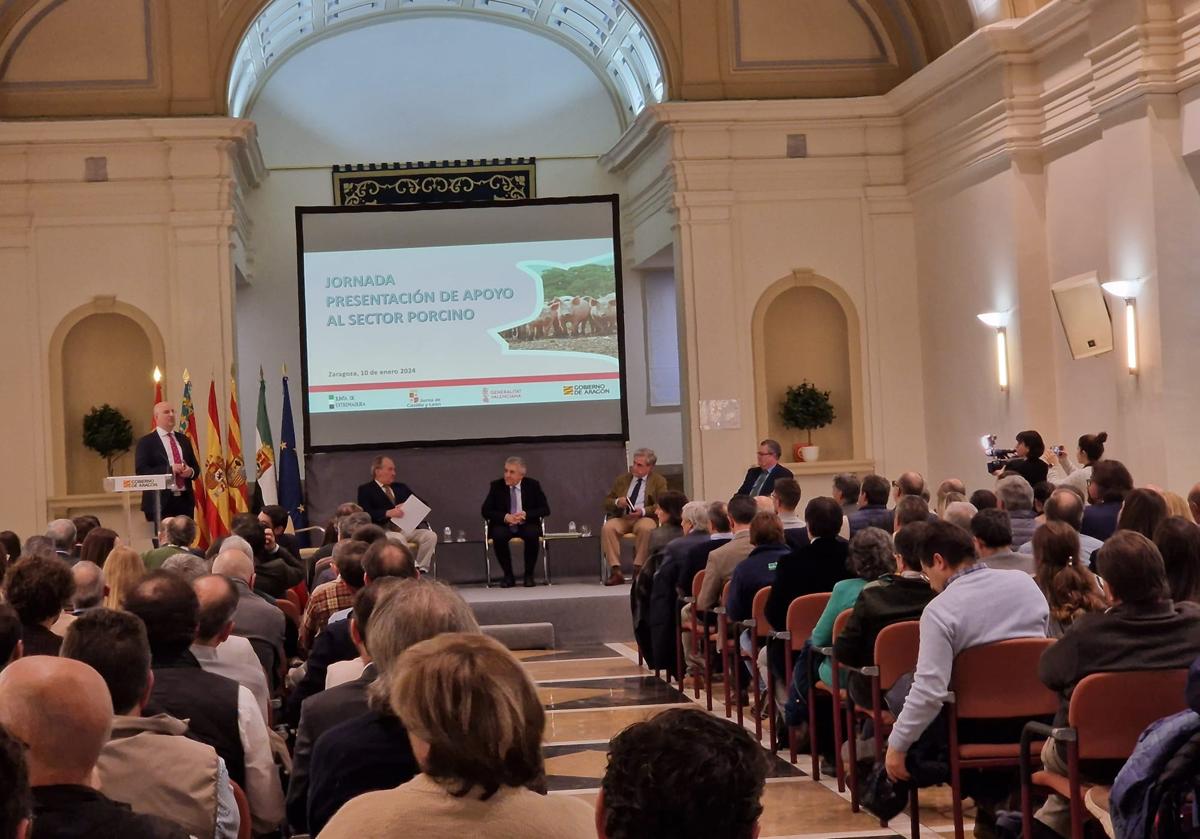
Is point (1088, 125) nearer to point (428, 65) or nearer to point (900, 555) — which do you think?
point (900, 555)

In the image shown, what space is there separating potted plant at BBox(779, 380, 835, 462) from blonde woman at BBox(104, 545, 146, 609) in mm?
8883

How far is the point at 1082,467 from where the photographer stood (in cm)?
941

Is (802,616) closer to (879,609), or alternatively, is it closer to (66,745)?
(879,609)

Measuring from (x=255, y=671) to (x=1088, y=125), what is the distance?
330 inches

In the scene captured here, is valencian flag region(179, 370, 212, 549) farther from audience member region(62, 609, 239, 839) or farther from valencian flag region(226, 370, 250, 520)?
audience member region(62, 609, 239, 839)

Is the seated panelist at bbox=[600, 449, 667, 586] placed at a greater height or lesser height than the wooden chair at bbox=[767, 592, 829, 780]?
greater

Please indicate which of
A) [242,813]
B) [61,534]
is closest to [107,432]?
[61,534]

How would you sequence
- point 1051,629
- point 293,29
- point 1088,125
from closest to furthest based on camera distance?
point 1051,629, point 1088,125, point 293,29

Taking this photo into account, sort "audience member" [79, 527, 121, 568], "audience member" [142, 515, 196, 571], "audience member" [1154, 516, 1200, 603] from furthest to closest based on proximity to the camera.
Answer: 1. "audience member" [142, 515, 196, 571]
2. "audience member" [79, 527, 121, 568]
3. "audience member" [1154, 516, 1200, 603]

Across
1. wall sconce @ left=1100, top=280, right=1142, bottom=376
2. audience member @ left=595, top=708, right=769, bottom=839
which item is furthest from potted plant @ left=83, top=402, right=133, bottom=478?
audience member @ left=595, top=708, right=769, bottom=839

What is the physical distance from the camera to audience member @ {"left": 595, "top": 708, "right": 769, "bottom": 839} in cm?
174

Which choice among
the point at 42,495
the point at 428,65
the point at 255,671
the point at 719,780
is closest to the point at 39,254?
the point at 42,495

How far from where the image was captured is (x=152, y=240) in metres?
13.6

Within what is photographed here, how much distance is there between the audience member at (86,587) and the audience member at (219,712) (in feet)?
4.76
